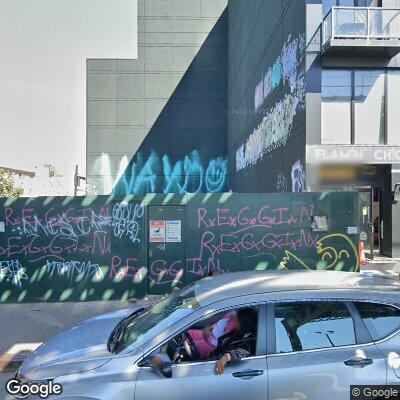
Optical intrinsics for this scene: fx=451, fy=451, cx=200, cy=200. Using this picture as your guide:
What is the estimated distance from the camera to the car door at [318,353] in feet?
9.96

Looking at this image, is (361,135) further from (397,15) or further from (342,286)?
(342,286)

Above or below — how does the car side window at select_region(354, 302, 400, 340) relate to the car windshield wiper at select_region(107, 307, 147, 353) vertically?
above

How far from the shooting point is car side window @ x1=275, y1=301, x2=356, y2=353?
10.4 feet

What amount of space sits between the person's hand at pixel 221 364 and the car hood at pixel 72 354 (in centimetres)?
78

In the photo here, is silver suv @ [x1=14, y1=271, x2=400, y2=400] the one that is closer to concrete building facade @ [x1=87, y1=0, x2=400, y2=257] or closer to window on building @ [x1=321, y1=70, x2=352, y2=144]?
concrete building facade @ [x1=87, y1=0, x2=400, y2=257]

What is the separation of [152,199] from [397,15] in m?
10.2

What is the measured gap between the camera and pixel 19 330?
265 inches

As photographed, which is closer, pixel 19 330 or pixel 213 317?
pixel 213 317

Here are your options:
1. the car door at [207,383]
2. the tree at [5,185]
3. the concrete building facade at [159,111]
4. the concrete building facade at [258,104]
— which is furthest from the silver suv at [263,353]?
the concrete building facade at [159,111]

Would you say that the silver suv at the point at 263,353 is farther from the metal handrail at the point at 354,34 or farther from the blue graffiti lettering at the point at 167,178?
the blue graffiti lettering at the point at 167,178

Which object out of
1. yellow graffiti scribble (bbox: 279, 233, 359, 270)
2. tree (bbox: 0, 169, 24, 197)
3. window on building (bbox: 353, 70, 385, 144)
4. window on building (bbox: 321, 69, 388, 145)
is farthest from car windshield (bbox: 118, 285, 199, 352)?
tree (bbox: 0, 169, 24, 197)

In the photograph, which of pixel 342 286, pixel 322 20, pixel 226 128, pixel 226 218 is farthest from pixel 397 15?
pixel 226 128

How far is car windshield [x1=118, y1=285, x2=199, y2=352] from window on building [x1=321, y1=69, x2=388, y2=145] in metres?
11.0

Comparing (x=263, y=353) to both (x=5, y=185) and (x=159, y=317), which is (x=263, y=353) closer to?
(x=159, y=317)
